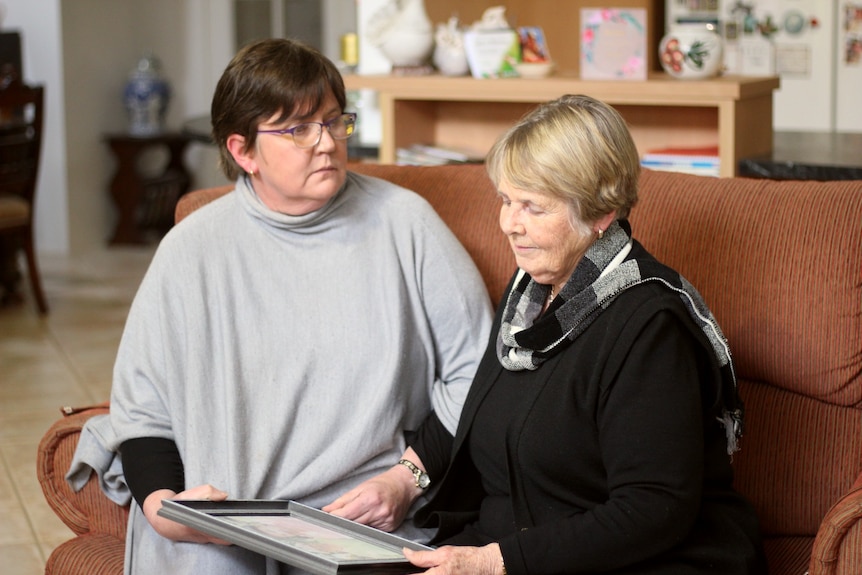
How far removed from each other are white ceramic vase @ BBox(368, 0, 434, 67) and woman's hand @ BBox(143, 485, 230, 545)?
179cm

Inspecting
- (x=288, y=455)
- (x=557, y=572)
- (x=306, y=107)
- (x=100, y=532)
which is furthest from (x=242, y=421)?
(x=557, y=572)

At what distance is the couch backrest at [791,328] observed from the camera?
5.57 ft

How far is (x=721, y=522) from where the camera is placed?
150cm

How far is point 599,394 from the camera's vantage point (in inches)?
57.6

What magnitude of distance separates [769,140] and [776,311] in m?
1.29

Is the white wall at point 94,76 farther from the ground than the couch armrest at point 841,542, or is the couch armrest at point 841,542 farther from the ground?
the white wall at point 94,76

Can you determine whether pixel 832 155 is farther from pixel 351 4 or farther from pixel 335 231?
pixel 351 4

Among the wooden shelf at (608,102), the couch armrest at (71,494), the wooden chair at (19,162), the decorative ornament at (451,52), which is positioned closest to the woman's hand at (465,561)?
the couch armrest at (71,494)

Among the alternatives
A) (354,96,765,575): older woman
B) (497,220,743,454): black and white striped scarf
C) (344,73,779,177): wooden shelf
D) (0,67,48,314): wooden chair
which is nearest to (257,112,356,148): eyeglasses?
(354,96,765,575): older woman

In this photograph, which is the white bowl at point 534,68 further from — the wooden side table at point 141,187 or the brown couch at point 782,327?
the wooden side table at point 141,187

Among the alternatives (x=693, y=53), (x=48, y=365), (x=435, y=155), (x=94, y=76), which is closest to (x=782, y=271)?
(x=693, y=53)

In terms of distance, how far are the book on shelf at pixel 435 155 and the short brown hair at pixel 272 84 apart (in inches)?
53.6

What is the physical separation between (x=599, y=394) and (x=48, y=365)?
341cm

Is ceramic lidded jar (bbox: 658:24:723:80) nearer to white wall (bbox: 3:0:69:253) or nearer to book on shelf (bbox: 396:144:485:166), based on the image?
book on shelf (bbox: 396:144:485:166)
